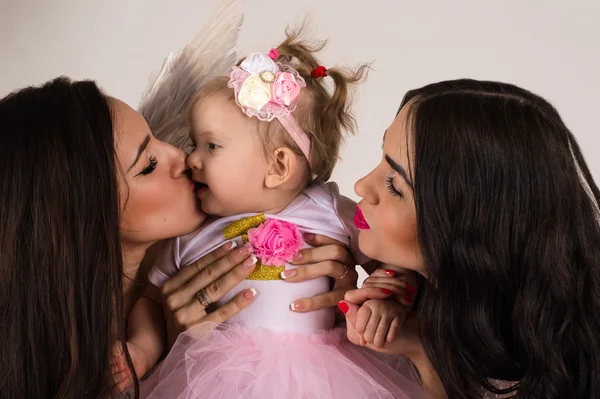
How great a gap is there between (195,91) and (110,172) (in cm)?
44

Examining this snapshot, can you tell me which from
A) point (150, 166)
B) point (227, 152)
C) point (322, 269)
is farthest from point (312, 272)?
point (150, 166)

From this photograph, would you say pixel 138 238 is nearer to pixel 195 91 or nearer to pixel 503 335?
pixel 195 91

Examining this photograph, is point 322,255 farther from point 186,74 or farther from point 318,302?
point 186,74

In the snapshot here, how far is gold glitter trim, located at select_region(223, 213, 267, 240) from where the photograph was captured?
2129 millimetres

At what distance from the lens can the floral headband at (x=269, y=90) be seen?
203 cm

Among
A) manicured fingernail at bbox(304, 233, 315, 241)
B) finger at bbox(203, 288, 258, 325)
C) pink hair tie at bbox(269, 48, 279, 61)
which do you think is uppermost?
pink hair tie at bbox(269, 48, 279, 61)

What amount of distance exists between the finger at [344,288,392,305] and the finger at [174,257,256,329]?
9.2 inches

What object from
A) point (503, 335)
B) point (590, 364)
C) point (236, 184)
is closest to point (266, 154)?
point (236, 184)

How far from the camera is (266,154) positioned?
6.82 feet

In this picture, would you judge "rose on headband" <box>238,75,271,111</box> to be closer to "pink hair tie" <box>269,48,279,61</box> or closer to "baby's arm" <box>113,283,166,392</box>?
"pink hair tie" <box>269,48,279,61</box>

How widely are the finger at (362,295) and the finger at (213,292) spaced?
0.76 ft

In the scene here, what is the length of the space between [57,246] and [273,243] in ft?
1.56

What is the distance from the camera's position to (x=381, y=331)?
6.54 ft

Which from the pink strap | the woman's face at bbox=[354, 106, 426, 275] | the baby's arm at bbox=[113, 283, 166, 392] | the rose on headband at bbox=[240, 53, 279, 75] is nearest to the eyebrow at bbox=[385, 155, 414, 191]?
the woman's face at bbox=[354, 106, 426, 275]
